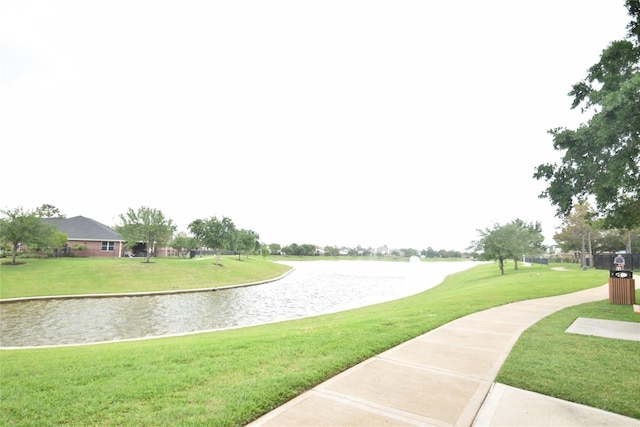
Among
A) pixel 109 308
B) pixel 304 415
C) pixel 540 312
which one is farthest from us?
pixel 109 308

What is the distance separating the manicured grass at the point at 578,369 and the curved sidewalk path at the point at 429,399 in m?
0.25

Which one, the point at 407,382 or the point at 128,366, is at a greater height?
the point at 407,382

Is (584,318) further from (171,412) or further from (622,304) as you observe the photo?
(171,412)

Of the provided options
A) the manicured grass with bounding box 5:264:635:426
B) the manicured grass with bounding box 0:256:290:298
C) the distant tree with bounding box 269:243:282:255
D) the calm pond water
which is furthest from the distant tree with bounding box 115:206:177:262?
the distant tree with bounding box 269:243:282:255

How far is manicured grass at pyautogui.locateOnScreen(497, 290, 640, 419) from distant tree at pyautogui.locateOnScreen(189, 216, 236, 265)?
49.5 meters

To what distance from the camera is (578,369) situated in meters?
5.29

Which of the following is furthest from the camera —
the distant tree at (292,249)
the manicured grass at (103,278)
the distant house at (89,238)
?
the distant tree at (292,249)

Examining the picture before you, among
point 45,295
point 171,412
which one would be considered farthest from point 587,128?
point 45,295

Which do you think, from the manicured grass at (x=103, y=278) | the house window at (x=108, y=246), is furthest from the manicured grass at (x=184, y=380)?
the house window at (x=108, y=246)

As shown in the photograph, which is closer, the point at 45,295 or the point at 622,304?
the point at 622,304

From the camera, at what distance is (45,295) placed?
82.0 ft

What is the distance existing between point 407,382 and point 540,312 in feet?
28.6

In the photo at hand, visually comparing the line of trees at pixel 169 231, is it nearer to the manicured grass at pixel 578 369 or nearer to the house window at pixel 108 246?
the house window at pixel 108 246

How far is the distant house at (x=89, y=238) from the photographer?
163 ft
